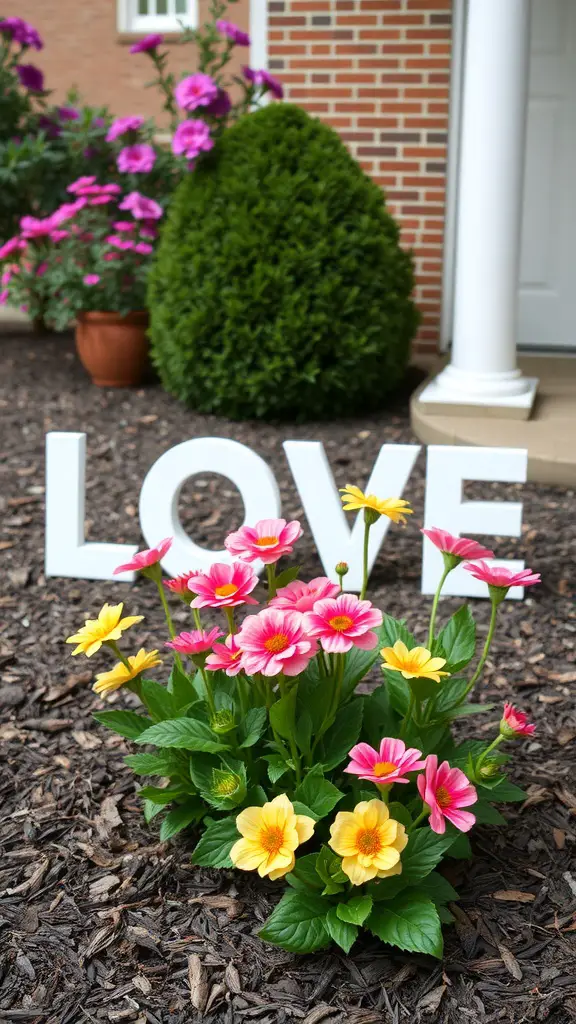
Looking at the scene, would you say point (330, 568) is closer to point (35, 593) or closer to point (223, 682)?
point (35, 593)

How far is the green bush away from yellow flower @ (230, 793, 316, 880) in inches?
126

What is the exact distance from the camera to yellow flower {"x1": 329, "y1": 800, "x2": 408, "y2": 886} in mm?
1691

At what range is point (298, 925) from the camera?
5.88 ft

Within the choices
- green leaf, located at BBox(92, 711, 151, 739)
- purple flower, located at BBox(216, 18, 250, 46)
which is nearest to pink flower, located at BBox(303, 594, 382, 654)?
green leaf, located at BBox(92, 711, 151, 739)

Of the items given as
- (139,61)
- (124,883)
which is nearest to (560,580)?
(124,883)

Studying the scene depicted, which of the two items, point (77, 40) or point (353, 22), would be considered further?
point (77, 40)

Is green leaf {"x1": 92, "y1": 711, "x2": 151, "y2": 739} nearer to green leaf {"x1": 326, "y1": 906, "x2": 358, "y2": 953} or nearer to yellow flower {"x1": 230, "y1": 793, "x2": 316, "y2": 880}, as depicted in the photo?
yellow flower {"x1": 230, "y1": 793, "x2": 316, "y2": 880}

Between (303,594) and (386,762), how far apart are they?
14.7 inches

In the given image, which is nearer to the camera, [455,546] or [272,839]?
[272,839]

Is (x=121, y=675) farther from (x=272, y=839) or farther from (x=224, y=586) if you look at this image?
(x=272, y=839)

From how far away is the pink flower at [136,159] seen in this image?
5.75 meters

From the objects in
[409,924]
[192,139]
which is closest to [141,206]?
[192,139]

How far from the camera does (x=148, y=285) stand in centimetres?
533

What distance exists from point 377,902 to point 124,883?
20.6 inches
